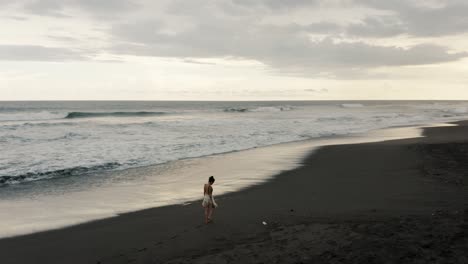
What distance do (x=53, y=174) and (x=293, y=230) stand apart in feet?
33.9

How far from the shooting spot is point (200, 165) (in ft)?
53.2

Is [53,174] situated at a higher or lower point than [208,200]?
lower

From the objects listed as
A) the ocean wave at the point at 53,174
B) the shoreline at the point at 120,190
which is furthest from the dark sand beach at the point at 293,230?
the ocean wave at the point at 53,174

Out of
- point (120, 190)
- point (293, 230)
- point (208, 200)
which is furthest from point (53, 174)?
point (293, 230)

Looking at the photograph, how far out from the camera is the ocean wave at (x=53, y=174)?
13130 mm

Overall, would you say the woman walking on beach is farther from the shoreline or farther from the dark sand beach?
the shoreline

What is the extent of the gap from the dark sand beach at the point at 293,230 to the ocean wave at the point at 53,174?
245 inches

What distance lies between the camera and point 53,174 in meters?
14.1

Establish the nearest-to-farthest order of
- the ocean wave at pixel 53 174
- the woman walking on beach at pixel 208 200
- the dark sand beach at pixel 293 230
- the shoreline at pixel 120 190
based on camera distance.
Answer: the dark sand beach at pixel 293 230, the woman walking on beach at pixel 208 200, the shoreline at pixel 120 190, the ocean wave at pixel 53 174

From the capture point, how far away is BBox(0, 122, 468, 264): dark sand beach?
5984 millimetres

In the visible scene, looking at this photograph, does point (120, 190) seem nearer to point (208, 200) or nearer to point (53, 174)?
point (53, 174)

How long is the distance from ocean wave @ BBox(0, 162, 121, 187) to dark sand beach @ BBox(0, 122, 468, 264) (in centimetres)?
622

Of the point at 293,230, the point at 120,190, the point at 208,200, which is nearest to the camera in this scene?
the point at 293,230

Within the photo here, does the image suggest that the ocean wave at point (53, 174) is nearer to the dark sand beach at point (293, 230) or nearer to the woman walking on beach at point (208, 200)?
the dark sand beach at point (293, 230)
